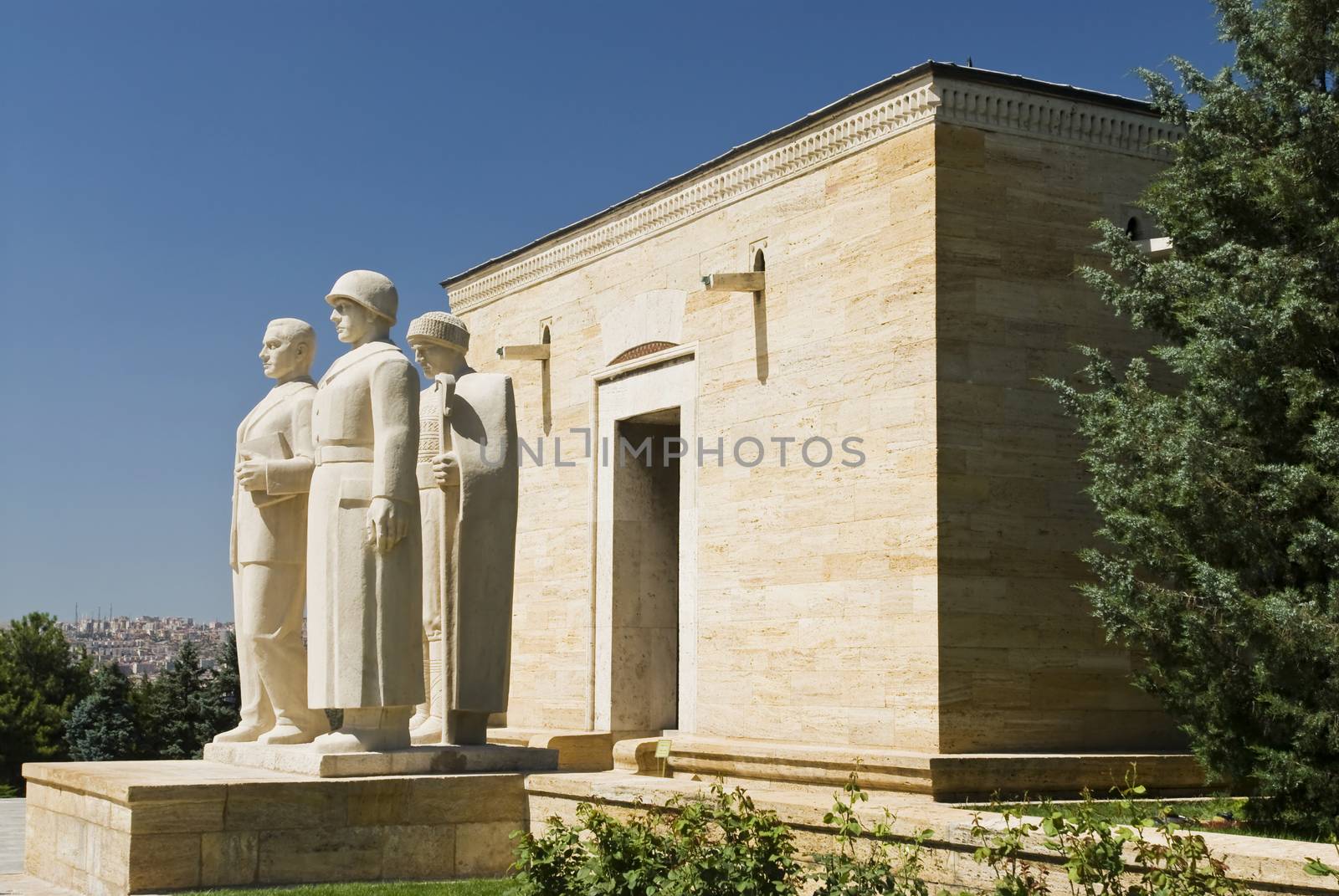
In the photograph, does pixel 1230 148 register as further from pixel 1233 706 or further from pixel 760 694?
pixel 760 694

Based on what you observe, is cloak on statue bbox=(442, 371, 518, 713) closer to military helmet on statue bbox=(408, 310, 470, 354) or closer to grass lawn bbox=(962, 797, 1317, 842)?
military helmet on statue bbox=(408, 310, 470, 354)

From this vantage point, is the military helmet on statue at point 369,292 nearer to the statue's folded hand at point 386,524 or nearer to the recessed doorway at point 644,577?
the statue's folded hand at point 386,524

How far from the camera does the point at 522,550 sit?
54.4 feet

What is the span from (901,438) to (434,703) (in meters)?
4.10

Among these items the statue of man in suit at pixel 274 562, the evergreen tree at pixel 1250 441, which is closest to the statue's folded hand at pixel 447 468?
the statue of man in suit at pixel 274 562

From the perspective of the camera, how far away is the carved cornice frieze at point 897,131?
11.5 m

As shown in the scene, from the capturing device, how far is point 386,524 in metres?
8.93

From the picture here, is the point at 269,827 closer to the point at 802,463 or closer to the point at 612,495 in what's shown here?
the point at 802,463

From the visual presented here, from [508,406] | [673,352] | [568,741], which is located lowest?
[568,741]

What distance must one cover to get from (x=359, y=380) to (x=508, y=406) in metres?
1.01

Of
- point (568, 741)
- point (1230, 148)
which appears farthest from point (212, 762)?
point (1230, 148)

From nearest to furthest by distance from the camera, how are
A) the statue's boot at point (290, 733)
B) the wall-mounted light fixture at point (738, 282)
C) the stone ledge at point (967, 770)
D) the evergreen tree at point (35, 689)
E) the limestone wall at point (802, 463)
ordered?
the statue's boot at point (290, 733), the stone ledge at point (967, 770), the limestone wall at point (802, 463), the wall-mounted light fixture at point (738, 282), the evergreen tree at point (35, 689)

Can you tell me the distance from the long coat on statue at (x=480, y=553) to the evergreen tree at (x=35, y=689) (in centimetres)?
1965

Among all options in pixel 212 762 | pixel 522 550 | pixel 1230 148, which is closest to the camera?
pixel 1230 148
